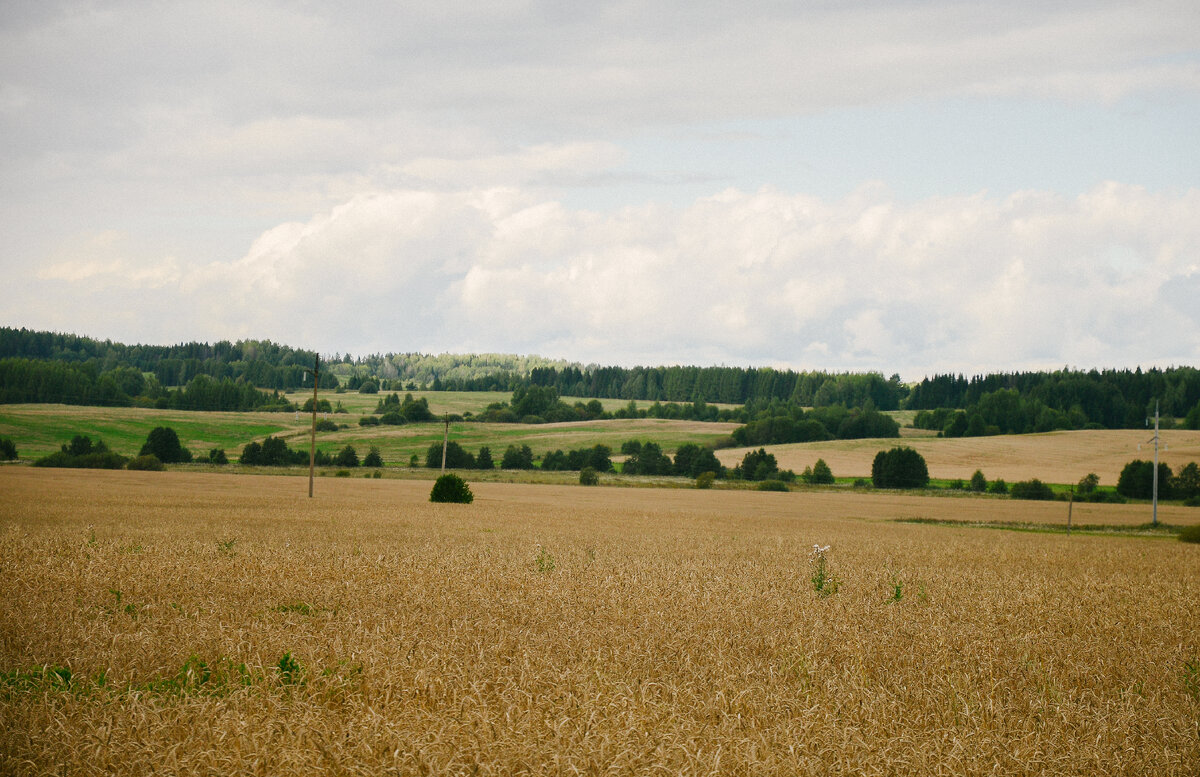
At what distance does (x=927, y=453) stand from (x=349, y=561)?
107822 millimetres

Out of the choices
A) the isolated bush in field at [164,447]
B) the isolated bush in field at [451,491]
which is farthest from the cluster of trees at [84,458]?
the isolated bush in field at [451,491]

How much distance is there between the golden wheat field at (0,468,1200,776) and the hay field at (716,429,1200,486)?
8594cm

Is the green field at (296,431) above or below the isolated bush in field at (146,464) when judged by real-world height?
above

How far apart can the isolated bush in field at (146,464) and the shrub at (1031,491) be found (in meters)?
92.7

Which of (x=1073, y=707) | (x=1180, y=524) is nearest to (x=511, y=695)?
(x=1073, y=707)

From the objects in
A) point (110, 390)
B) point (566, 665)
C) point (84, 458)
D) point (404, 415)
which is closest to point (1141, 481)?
point (566, 665)

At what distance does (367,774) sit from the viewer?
5.98 meters

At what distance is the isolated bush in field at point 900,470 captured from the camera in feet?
322

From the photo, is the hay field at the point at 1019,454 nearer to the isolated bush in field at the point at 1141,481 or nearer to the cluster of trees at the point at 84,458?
the isolated bush in field at the point at 1141,481

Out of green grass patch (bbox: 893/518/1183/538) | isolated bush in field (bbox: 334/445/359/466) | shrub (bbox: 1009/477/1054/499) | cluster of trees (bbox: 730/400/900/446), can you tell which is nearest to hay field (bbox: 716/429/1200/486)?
shrub (bbox: 1009/477/1054/499)

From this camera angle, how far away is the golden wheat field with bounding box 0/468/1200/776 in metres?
6.60

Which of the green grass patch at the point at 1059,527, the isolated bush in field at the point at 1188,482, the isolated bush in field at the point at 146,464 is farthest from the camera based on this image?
the isolated bush in field at the point at 146,464

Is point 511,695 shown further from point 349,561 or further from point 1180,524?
point 1180,524

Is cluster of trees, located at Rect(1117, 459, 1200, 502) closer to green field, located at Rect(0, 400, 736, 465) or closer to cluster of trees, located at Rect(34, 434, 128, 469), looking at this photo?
green field, located at Rect(0, 400, 736, 465)
